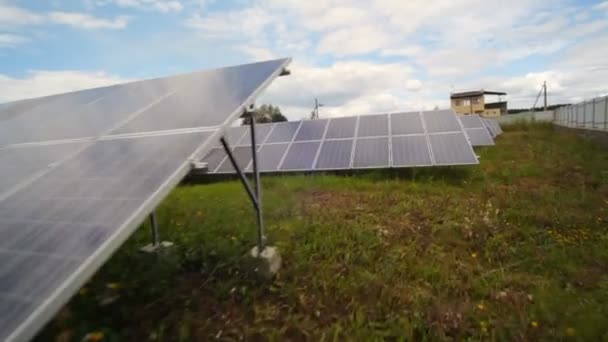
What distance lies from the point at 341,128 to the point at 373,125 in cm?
95

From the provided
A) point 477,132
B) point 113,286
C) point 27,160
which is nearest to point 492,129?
A: point 477,132

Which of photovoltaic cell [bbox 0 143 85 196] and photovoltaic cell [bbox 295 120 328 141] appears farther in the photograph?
photovoltaic cell [bbox 295 120 328 141]

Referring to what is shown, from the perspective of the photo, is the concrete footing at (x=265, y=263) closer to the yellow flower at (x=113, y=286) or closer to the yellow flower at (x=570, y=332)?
the yellow flower at (x=113, y=286)

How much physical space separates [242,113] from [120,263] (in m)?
1.87

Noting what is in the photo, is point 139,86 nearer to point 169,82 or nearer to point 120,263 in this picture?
point 169,82

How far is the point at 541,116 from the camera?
2764 centimetres

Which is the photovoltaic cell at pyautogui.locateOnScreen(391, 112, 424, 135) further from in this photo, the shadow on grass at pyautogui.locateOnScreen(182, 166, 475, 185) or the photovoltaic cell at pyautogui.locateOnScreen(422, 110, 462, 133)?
the shadow on grass at pyautogui.locateOnScreen(182, 166, 475, 185)

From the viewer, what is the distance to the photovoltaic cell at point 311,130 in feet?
30.7

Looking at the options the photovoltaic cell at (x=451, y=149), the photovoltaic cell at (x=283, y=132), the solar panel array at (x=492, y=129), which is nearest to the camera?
the photovoltaic cell at (x=451, y=149)

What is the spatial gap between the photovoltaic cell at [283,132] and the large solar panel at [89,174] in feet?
17.9

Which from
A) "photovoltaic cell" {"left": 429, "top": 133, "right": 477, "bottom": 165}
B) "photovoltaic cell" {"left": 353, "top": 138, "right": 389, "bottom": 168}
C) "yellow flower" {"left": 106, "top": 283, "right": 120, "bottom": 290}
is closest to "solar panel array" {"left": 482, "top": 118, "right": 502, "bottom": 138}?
"photovoltaic cell" {"left": 429, "top": 133, "right": 477, "bottom": 165}

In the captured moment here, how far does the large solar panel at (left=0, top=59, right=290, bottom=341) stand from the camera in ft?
5.05

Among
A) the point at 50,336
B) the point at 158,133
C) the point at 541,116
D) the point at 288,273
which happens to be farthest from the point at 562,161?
the point at 541,116

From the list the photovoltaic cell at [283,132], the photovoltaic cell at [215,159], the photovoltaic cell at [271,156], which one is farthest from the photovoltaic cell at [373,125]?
the photovoltaic cell at [215,159]
